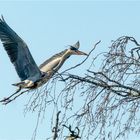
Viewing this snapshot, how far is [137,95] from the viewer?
13.5 feet

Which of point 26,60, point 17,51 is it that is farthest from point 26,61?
point 17,51

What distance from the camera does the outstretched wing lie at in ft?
18.6

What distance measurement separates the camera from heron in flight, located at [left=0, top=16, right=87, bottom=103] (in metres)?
4.95

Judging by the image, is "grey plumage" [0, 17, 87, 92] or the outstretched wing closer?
"grey plumage" [0, 17, 87, 92]

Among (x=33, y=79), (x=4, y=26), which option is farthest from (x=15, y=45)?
(x=33, y=79)

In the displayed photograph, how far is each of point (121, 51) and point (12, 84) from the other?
4.43 ft

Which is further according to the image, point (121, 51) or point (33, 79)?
point (33, 79)

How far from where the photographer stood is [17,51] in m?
5.94

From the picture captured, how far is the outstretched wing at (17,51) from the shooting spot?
5.68 metres

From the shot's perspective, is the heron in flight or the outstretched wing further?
the outstretched wing

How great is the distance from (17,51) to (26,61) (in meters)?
0.21

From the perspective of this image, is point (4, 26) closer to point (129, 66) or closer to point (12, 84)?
point (12, 84)

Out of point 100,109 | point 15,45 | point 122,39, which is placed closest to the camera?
point 100,109

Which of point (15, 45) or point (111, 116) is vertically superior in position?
point (15, 45)
